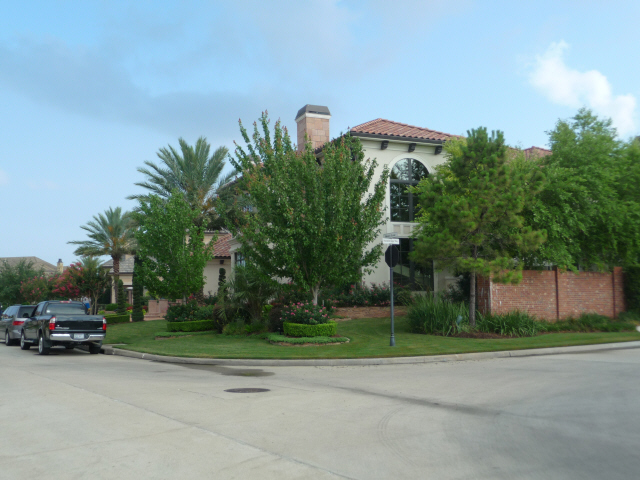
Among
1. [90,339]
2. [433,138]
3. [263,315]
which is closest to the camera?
[90,339]

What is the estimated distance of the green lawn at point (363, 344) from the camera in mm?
15711

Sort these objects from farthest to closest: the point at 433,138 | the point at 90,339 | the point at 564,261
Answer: the point at 433,138
the point at 564,261
the point at 90,339

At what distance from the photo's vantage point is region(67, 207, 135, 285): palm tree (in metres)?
41.1

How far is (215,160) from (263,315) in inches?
535

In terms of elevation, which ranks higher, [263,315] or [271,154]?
[271,154]

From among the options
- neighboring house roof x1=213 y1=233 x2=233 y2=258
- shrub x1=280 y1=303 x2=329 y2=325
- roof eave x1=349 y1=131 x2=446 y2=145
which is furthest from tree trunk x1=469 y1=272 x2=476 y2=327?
neighboring house roof x1=213 y1=233 x2=233 y2=258

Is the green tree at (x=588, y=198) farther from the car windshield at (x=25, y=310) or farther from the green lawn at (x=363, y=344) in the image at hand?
the car windshield at (x=25, y=310)

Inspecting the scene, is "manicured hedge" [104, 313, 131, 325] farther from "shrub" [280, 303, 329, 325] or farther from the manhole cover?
the manhole cover

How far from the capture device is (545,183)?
64.7 ft

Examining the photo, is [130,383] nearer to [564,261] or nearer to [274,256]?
[274,256]

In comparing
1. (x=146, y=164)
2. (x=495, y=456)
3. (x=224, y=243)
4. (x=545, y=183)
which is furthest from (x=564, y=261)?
(x=224, y=243)

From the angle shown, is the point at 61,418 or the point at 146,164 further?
the point at 146,164

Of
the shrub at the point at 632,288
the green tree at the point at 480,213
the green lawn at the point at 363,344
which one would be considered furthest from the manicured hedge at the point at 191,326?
the shrub at the point at 632,288

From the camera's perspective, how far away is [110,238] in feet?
136
